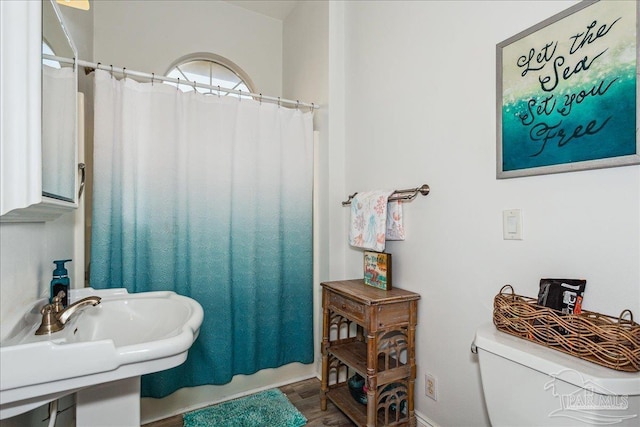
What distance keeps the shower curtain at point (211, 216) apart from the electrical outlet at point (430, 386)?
0.90 m

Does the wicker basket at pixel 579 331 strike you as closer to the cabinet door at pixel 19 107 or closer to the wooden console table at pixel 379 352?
the wooden console table at pixel 379 352

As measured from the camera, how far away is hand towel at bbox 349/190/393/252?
1.71 m

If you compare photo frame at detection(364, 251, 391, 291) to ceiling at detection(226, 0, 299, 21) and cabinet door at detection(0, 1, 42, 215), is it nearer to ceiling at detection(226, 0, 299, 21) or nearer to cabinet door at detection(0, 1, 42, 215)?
cabinet door at detection(0, 1, 42, 215)

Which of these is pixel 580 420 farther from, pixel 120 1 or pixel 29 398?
pixel 120 1

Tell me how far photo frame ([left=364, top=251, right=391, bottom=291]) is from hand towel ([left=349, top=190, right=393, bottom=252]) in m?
0.05

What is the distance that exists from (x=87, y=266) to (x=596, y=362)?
2.26m

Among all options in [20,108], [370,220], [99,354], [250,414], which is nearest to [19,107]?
[20,108]

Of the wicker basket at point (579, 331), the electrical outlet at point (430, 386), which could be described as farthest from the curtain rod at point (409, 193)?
the electrical outlet at point (430, 386)

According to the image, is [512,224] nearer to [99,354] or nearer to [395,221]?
[395,221]

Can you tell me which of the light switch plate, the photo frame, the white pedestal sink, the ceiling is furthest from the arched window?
the light switch plate

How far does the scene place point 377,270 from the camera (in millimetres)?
1775

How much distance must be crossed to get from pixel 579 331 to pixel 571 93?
0.75 metres

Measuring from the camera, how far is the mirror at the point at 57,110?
0.98 meters

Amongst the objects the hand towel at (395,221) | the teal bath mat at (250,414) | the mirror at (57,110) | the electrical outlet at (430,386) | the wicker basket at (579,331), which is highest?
the mirror at (57,110)
